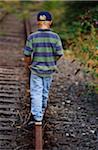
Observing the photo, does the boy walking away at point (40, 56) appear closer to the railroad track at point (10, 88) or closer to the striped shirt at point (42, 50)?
the striped shirt at point (42, 50)

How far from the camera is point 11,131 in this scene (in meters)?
6.26

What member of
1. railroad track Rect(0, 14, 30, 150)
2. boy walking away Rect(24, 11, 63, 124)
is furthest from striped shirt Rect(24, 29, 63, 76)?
railroad track Rect(0, 14, 30, 150)

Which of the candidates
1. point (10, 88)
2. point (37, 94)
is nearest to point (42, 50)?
→ point (37, 94)

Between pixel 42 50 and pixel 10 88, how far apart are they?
2186 millimetres

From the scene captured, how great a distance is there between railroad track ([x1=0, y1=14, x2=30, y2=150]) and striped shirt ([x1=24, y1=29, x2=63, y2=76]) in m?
0.90

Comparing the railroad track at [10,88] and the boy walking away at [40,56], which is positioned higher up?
the boy walking away at [40,56]

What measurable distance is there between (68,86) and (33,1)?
22694 millimetres

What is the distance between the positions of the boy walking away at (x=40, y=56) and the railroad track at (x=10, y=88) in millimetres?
450

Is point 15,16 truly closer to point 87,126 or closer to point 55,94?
point 55,94

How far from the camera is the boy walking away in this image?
6102 mm

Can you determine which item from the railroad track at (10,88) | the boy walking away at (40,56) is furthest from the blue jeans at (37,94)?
the railroad track at (10,88)

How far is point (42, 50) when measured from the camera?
6.13m

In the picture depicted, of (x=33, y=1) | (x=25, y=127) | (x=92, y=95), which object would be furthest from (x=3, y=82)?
(x=33, y=1)

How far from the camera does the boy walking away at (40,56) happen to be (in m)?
6.10
